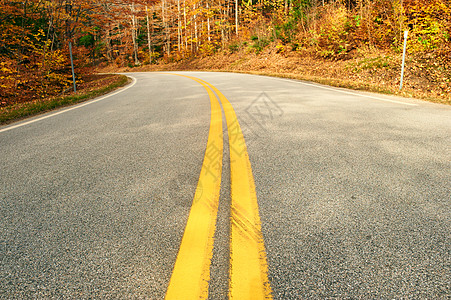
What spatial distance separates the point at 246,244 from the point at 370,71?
42.0ft

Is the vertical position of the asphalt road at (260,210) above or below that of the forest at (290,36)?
below

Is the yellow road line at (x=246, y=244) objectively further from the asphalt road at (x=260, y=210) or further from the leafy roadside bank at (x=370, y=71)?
the leafy roadside bank at (x=370, y=71)

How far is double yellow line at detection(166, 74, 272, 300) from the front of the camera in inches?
56.6

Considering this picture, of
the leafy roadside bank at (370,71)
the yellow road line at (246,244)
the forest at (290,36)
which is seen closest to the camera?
the yellow road line at (246,244)

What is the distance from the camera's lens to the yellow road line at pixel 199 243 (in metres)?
1.44

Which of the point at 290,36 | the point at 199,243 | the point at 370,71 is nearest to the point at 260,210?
the point at 199,243

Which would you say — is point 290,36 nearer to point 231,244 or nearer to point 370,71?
point 370,71

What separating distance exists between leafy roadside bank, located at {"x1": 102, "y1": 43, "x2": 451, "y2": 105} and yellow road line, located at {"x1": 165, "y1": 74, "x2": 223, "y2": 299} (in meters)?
7.05

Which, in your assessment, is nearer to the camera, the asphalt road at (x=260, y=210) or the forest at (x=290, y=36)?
the asphalt road at (x=260, y=210)

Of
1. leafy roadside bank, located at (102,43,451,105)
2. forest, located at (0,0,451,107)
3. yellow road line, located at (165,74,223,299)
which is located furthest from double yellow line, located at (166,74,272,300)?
forest, located at (0,0,451,107)

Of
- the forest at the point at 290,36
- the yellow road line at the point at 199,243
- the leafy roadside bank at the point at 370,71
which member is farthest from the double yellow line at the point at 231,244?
the forest at the point at 290,36

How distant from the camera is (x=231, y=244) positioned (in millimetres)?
1769

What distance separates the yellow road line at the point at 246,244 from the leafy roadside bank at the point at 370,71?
271 inches

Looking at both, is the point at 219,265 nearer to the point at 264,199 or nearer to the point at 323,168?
the point at 264,199
